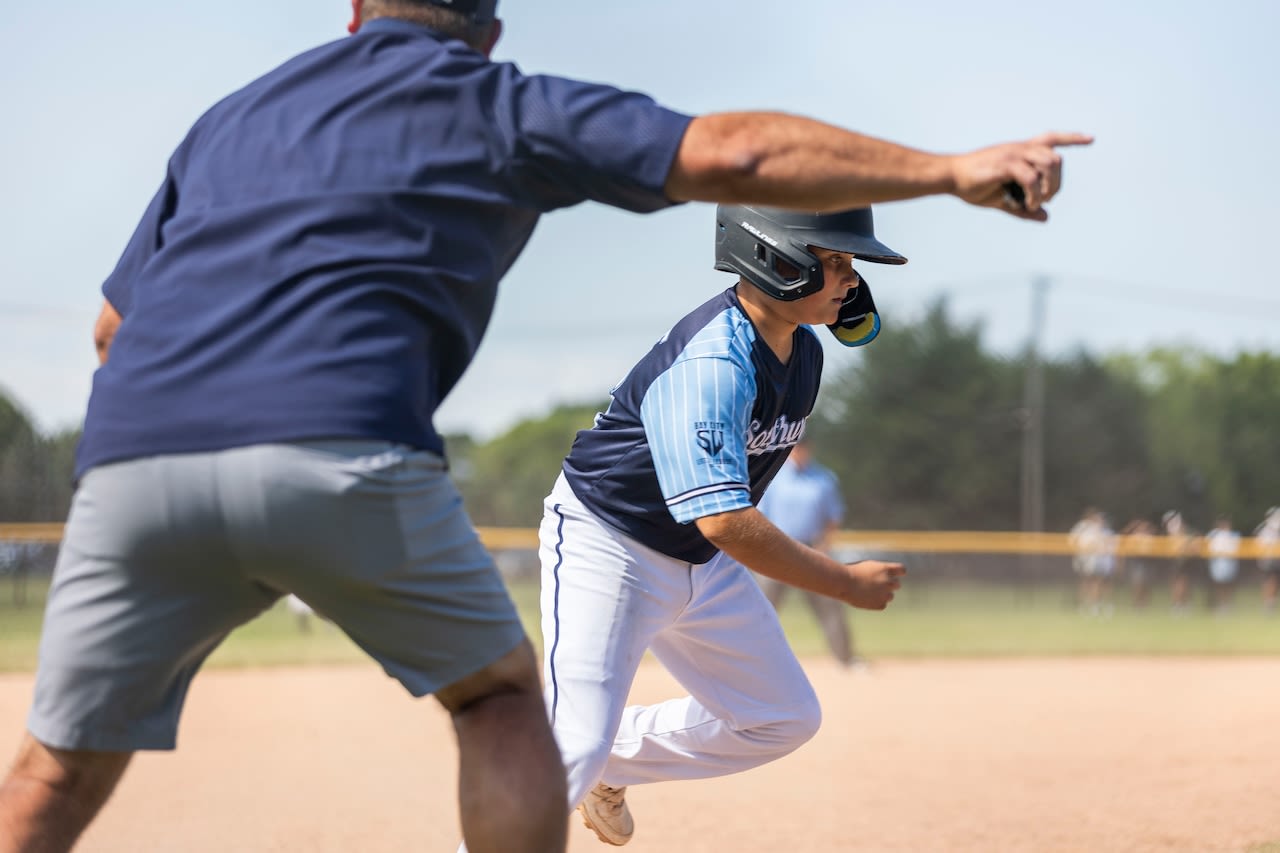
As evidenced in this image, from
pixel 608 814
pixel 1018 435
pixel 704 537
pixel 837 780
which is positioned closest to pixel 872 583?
pixel 704 537

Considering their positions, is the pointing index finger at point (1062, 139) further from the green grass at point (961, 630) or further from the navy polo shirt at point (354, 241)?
the green grass at point (961, 630)

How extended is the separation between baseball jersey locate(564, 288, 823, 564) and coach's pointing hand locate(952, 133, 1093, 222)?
1.30m

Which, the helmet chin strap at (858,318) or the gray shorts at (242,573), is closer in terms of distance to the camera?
the gray shorts at (242,573)

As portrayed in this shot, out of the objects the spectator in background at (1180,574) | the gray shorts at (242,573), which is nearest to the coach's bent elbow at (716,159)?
the gray shorts at (242,573)

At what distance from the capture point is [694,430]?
365 centimetres

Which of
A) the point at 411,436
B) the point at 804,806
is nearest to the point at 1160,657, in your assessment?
the point at 804,806

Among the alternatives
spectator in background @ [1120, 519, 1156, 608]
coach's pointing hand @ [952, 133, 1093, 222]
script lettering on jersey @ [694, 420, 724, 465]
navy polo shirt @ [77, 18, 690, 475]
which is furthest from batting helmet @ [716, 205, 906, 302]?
spectator in background @ [1120, 519, 1156, 608]

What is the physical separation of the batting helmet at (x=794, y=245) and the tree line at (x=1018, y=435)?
28030 millimetres

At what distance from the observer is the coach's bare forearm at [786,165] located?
2352 millimetres

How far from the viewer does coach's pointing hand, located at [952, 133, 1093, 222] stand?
246 cm

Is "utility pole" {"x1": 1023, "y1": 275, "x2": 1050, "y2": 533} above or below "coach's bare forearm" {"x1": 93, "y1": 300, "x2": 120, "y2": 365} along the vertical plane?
below

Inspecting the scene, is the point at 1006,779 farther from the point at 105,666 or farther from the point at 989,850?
the point at 105,666

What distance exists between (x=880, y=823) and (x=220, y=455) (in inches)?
165

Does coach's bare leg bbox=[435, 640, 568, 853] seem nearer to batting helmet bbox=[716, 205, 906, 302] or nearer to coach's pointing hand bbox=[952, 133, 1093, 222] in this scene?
coach's pointing hand bbox=[952, 133, 1093, 222]
